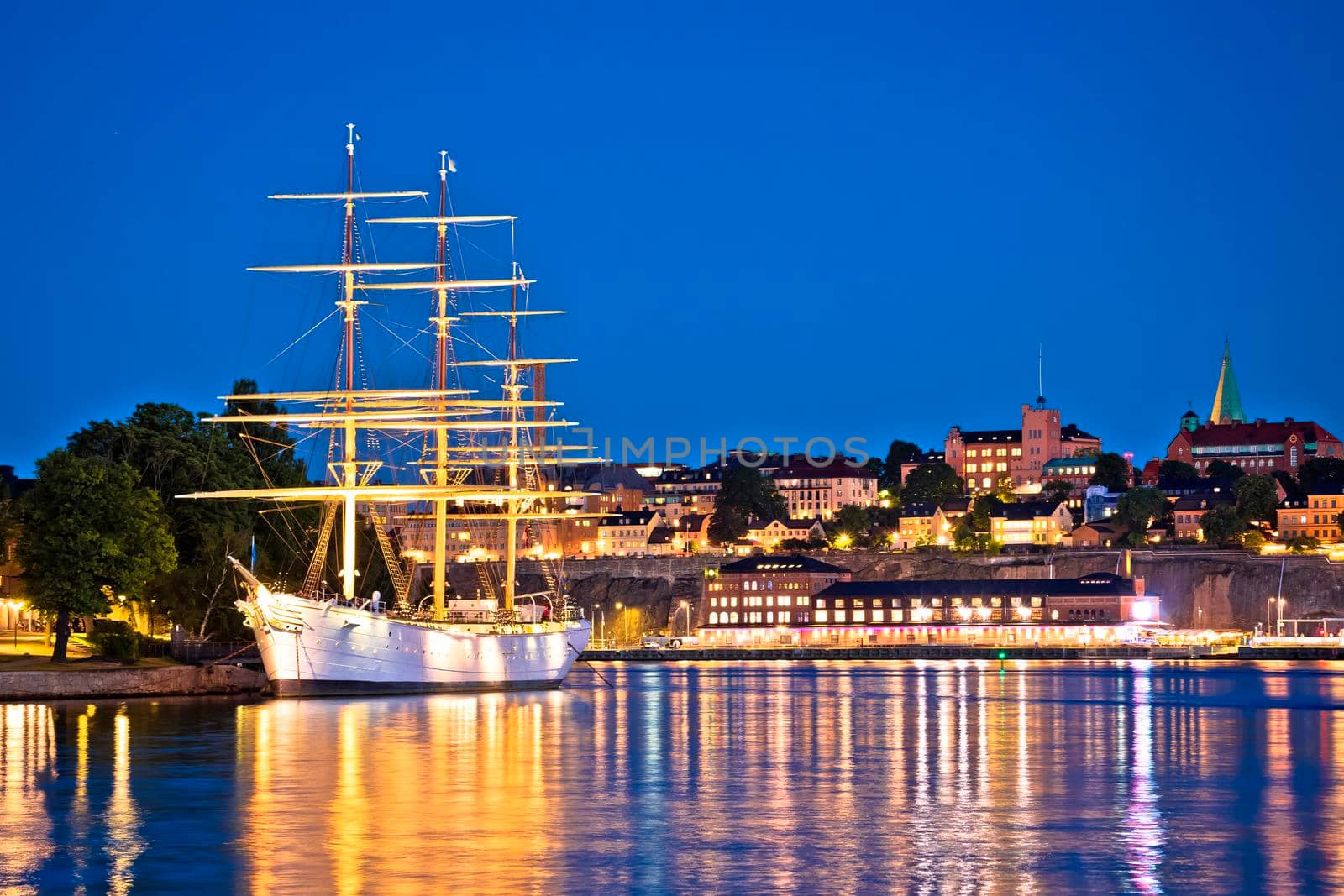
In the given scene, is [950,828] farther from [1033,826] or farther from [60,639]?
[60,639]

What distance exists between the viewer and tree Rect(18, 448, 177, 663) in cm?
6675

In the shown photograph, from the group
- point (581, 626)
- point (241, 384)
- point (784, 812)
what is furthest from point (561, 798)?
point (241, 384)

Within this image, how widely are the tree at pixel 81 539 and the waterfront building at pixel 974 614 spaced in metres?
98.4

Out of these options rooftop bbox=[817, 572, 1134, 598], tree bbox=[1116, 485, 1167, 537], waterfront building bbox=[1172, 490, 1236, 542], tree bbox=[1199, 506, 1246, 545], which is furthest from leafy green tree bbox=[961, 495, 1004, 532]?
rooftop bbox=[817, 572, 1134, 598]

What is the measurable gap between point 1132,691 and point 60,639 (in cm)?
4550

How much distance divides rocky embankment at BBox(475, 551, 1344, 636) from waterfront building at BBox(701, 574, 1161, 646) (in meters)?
4.45

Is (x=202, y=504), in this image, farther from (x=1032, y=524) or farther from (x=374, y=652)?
(x=1032, y=524)

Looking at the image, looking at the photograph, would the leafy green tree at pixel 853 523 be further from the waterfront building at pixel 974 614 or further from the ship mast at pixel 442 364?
the ship mast at pixel 442 364

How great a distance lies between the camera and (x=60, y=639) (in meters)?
66.9

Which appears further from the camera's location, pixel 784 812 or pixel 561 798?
pixel 561 798

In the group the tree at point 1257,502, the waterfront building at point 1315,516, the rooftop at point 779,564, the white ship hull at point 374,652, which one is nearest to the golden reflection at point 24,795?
the white ship hull at point 374,652

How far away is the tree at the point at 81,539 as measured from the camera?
→ 6675 centimetres

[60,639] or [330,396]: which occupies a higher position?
[330,396]

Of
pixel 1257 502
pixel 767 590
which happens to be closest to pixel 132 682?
pixel 767 590
